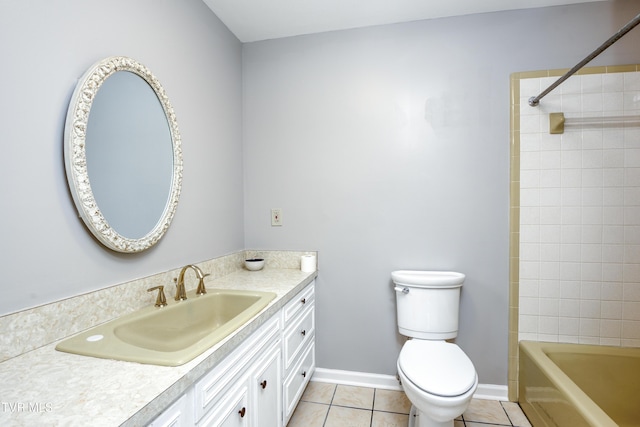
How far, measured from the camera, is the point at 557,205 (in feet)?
5.82

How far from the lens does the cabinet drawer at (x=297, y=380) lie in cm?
152

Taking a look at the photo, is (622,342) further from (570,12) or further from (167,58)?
(167,58)

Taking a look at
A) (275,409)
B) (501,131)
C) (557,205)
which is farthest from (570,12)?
(275,409)

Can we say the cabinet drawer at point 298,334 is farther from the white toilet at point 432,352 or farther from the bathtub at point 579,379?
the bathtub at point 579,379

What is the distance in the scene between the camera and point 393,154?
1961 mm

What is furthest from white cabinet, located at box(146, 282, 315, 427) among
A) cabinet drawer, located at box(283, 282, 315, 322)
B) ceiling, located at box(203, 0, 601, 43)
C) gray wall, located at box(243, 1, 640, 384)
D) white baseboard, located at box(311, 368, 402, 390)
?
ceiling, located at box(203, 0, 601, 43)

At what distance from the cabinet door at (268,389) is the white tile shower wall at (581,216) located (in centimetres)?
150

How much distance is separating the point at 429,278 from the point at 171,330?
1.38 m

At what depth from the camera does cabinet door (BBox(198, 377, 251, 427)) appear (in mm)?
898

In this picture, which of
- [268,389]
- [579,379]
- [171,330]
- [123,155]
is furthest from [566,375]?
[123,155]

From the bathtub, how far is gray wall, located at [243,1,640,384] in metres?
0.19

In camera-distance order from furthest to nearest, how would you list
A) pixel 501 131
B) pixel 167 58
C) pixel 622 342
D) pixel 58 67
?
pixel 501 131, pixel 622 342, pixel 167 58, pixel 58 67

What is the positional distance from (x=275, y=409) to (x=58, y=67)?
1.58 m

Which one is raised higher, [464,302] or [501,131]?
[501,131]
